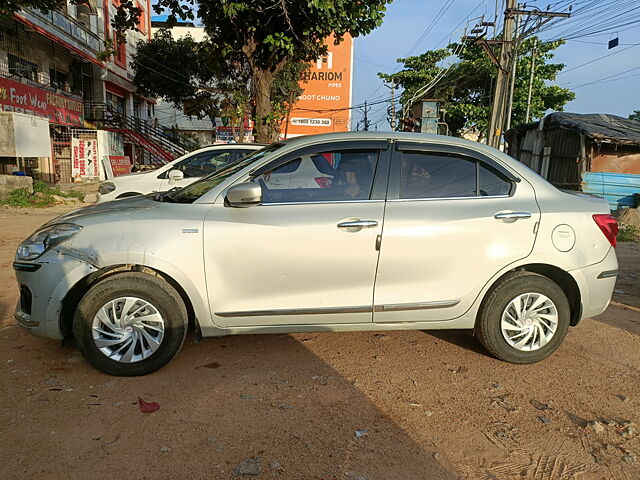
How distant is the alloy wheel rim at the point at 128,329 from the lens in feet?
10.4

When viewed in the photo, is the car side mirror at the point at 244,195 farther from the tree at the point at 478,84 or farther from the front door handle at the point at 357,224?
the tree at the point at 478,84

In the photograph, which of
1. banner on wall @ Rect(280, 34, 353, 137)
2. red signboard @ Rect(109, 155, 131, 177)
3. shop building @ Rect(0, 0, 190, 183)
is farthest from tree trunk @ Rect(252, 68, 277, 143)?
banner on wall @ Rect(280, 34, 353, 137)

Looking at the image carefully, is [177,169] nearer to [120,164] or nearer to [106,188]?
[106,188]

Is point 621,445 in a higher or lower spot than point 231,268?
lower

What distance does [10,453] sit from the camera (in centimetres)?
241

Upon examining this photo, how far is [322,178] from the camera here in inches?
139

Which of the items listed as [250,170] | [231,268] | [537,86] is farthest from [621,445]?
[537,86]

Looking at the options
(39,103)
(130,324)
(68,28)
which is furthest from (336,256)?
(68,28)

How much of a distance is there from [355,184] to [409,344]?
1.49 metres

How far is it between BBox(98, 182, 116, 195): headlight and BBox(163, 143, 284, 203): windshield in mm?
4839

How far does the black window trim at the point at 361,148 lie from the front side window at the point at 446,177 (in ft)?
0.42

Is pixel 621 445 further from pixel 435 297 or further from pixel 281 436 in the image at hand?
pixel 281 436

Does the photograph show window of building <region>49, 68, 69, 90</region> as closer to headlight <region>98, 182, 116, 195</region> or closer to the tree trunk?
the tree trunk

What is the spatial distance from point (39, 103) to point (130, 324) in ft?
61.1
